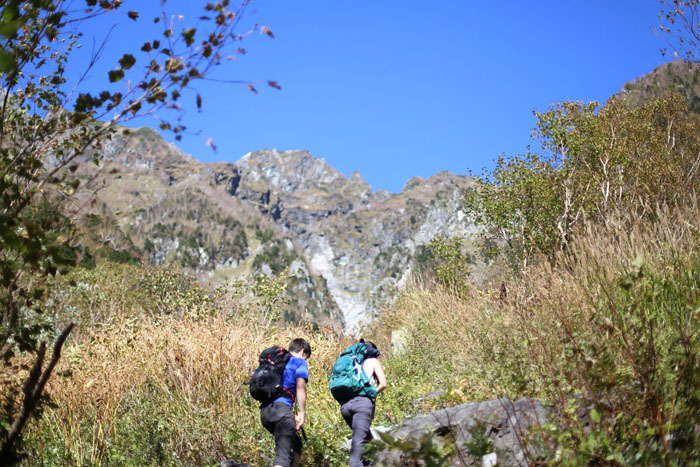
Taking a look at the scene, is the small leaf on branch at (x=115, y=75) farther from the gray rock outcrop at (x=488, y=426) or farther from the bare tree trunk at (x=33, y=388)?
the gray rock outcrop at (x=488, y=426)

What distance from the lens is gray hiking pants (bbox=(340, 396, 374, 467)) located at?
17.1 ft

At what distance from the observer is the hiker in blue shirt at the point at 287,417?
17.2ft

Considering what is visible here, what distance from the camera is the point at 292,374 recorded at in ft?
17.9

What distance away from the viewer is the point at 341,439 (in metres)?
6.53

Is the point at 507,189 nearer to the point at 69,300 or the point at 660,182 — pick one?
the point at 660,182

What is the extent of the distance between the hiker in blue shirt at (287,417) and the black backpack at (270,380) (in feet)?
0.20

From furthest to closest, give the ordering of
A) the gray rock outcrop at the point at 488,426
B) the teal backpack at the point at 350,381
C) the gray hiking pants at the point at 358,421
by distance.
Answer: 1. the teal backpack at the point at 350,381
2. the gray hiking pants at the point at 358,421
3. the gray rock outcrop at the point at 488,426

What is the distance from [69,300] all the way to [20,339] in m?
18.0

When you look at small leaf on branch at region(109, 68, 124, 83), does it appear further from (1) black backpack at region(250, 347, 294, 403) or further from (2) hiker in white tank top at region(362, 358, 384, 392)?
(2) hiker in white tank top at region(362, 358, 384, 392)

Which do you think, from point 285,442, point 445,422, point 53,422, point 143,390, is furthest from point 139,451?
point 445,422

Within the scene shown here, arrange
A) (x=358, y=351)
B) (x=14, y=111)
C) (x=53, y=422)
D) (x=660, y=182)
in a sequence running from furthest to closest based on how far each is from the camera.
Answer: (x=660, y=182), (x=53, y=422), (x=358, y=351), (x=14, y=111)

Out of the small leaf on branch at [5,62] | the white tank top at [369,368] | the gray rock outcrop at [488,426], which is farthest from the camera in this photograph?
the white tank top at [369,368]

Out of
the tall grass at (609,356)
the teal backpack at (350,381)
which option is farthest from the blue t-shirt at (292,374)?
the tall grass at (609,356)

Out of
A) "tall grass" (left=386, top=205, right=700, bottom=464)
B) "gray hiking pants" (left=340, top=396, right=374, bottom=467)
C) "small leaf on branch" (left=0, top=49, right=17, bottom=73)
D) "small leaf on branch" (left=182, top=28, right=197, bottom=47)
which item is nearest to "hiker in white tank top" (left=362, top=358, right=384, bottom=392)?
"gray hiking pants" (left=340, top=396, right=374, bottom=467)
